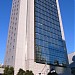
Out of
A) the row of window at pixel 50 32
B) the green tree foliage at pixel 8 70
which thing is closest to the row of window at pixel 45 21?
the row of window at pixel 50 32

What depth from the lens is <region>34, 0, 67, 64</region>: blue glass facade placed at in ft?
257

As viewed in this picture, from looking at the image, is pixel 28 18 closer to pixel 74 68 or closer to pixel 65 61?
pixel 65 61

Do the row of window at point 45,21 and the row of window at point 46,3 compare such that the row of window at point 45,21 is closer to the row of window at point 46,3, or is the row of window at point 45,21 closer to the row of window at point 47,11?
the row of window at point 47,11

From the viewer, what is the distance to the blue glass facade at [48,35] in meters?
78.4

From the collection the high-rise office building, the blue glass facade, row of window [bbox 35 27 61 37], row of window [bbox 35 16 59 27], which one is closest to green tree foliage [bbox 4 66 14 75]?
the high-rise office building

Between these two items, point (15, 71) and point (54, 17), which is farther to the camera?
point (54, 17)

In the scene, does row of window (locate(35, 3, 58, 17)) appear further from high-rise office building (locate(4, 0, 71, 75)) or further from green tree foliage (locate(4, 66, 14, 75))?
green tree foliage (locate(4, 66, 14, 75))

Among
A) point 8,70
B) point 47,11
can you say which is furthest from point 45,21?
point 8,70

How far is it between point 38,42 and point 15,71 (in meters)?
16.3

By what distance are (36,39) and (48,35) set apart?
31.3 ft

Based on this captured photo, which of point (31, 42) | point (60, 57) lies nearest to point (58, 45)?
point (60, 57)

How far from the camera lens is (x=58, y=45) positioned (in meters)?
89.0

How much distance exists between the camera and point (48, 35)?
85.6m

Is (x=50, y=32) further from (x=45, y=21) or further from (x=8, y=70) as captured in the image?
(x=8, y=70)
